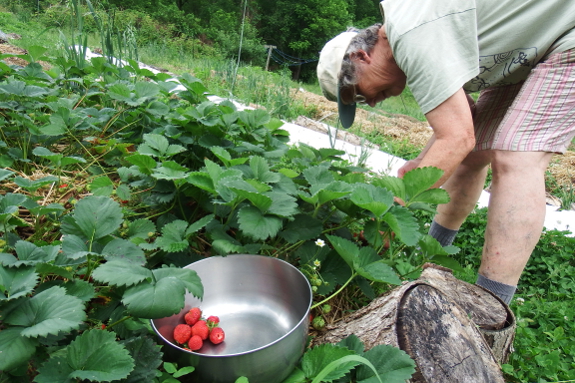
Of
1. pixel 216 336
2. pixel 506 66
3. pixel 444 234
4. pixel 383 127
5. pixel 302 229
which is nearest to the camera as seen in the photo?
pixel 216 336

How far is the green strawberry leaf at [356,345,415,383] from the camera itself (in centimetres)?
77

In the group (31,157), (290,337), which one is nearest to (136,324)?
(290,337)

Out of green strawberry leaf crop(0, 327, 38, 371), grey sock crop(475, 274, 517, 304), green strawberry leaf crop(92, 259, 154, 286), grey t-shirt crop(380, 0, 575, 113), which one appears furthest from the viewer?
grey sock crop(475, 274, 517, 304)

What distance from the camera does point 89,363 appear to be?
25.6 inches

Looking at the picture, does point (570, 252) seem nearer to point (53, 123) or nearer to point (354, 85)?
point (354, 85)

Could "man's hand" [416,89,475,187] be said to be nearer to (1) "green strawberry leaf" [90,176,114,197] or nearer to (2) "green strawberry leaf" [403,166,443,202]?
(2) "green strawberry leaf" [403,166,443,202]

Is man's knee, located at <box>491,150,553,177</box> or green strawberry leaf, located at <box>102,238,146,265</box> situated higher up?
man's knee, located at <box>491,150,553,177</box>

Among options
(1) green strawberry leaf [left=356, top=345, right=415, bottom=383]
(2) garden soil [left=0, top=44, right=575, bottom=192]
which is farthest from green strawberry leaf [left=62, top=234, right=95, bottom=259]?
(2) garden soil [left=0, top=44, right=575, bottom=192]

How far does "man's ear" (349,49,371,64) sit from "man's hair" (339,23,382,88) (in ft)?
0.04

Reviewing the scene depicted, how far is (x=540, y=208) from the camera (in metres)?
1.35

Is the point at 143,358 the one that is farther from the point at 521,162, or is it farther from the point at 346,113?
the point at 346,113

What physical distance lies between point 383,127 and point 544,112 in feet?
14.1

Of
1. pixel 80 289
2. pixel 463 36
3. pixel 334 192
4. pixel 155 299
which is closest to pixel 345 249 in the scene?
pixel 334 192

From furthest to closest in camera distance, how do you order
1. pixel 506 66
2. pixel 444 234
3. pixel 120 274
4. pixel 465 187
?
pixel 444 234 → pixel 465 187 → pixel 506 66 → pixel 120 274
